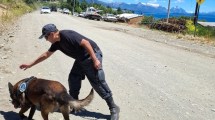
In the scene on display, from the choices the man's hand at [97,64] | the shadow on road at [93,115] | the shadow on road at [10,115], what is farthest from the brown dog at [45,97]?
the shadow on road at [93,115]

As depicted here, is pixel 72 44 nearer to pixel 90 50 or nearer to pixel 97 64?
pixel 90 50

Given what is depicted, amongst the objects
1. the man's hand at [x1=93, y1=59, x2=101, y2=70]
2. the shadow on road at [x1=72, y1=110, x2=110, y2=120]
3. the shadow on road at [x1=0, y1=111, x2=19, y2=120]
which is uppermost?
the man's hand at [x1=93, y1=59, x2=101, y2=70]

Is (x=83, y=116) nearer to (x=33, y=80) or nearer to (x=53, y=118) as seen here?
(x=53, y=118)

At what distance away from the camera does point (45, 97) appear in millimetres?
5465

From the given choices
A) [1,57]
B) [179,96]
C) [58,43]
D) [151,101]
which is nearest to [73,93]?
[58,43]

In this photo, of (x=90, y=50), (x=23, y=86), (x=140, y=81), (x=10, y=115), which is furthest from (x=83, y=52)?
(x=140, y=81)

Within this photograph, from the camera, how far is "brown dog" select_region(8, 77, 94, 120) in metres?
5.45

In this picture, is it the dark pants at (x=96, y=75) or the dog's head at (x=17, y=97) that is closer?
the dog's head at (x=17, y=97)

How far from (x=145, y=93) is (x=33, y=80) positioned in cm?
362

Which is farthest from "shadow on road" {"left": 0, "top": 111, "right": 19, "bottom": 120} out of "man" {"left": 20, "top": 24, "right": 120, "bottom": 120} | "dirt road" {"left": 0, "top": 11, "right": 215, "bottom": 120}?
"man" {"left": 20, "top": 24, "right": 120, "bottom": 120}

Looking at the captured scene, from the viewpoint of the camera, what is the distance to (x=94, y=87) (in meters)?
6.50

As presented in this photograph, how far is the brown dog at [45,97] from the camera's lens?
17.9 ft

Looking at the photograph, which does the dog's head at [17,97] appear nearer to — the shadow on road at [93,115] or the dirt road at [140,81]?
the dirt road at [140,81]

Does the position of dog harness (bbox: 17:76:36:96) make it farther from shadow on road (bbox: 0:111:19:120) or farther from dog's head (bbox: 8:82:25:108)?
shadow on road (bbox: 0:111:19:120)
